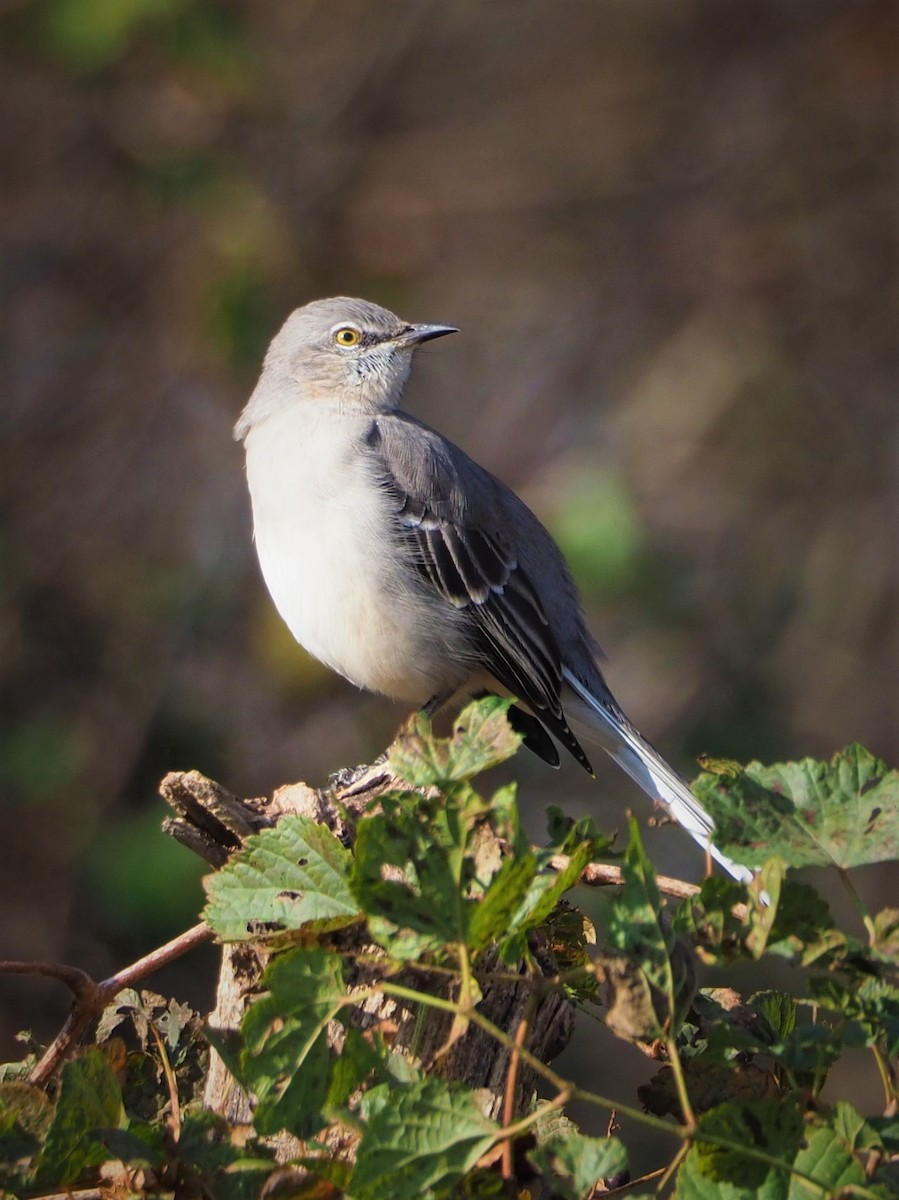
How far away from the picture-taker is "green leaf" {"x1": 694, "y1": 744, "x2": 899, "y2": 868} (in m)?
1.71

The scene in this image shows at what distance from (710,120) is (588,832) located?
893cm

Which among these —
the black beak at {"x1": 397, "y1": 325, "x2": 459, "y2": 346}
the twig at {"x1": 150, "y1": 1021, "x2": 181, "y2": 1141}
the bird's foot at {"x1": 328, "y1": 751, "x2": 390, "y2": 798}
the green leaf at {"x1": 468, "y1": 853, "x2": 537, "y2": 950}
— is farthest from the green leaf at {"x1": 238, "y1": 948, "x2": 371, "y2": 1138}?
the black beak at {"x1": 397, "y1": 325, "x2": 459, "y2": 346}

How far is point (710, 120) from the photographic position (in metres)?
9.66

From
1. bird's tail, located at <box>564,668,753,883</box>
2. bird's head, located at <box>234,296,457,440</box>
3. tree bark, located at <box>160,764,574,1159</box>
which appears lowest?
bird's tail, located at <box>564,668,753,883</box>

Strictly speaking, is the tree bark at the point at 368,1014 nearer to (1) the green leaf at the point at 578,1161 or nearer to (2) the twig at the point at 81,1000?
(2) the twig at the point at 81,1000

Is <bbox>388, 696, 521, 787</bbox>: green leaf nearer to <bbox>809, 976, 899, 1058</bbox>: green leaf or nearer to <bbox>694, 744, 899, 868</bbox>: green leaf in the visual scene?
<bbox>694, 744, 899, 868</bbox>: green leaf

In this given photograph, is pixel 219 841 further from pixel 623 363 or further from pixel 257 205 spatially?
pixel 623 363

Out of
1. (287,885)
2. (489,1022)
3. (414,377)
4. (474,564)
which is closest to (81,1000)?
(287,885)

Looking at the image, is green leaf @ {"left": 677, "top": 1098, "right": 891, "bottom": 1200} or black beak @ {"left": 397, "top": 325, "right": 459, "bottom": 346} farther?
black beak @ {"left": 397, "top": 325, "right": 459, "bottom": 346}

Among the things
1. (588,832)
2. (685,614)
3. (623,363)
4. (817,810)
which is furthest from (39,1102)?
(623,363)

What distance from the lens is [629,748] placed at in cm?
493

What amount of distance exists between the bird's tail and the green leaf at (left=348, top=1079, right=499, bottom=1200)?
283cm

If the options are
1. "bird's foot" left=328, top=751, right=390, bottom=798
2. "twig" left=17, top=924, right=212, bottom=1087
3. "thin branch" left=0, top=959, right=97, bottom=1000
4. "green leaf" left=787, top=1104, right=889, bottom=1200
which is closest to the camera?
"green leaf" left=787, top=1104, right=889, bottom=1200

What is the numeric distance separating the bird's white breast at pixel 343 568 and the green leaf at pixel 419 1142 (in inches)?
116
